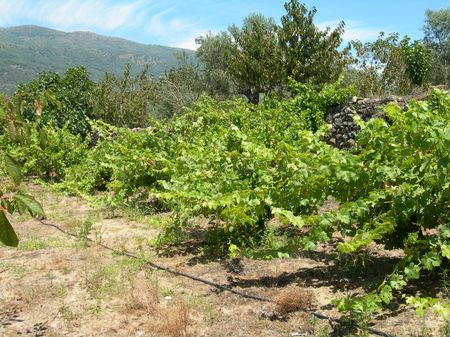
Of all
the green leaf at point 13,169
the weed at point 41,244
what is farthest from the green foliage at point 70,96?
the green leaf at point 13,169

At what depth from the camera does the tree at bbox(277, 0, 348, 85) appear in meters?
18.7

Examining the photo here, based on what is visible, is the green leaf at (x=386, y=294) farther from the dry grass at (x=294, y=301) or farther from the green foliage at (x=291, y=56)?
the green foliage at (x=291, y=56)

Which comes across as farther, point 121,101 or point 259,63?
point 121,101

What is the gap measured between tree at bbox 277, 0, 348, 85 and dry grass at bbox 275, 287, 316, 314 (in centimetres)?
1543

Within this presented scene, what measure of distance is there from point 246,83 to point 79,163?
9.57m

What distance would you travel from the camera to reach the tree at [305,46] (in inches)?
736

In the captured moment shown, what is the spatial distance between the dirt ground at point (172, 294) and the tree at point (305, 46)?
14.3 meters

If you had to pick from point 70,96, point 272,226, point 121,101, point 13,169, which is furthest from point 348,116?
point 121,101

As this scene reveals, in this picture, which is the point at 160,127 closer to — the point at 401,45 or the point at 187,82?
the point at 401,45

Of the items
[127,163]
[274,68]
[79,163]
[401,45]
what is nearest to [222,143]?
[127,163]

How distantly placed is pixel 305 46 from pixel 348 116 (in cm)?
883

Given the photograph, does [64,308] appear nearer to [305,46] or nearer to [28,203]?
[28,203]

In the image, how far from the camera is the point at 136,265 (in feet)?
17.3

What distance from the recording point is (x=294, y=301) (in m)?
3.94
